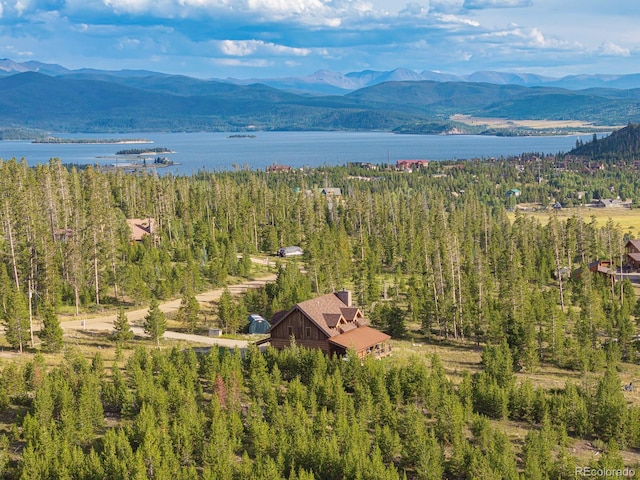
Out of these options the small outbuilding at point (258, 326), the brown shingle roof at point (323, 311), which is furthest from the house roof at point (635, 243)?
the small outbuilding at point (258, 326)

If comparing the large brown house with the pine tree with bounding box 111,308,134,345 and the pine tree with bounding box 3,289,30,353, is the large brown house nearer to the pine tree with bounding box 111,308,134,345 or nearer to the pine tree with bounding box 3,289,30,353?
the pine tree with bounding box 111,308,134,345

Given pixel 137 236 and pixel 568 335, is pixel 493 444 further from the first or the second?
pixel 137 236

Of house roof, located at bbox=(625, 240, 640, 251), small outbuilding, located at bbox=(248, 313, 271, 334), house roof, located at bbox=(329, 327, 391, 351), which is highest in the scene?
house roof, located at bbox=(625, 240, 640, 251)

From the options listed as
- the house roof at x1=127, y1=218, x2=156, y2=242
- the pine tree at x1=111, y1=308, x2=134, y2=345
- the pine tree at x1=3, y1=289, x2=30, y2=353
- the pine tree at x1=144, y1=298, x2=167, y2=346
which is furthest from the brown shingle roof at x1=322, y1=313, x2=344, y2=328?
the house roof at x1=127, y1=218, x2=156, y2=242

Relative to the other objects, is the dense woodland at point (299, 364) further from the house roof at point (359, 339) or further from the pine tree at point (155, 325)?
the house roof at point (359, 339)

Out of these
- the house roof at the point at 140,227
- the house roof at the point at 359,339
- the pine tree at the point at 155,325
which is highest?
the house roof at the point at 140,227

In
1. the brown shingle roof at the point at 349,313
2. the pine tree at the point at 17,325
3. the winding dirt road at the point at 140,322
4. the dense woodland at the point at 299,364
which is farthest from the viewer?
the winding dirt road at the point at 140,322
